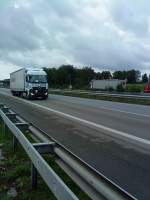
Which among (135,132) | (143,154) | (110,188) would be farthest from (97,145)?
(110,188)

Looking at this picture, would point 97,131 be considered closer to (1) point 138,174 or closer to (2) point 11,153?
(2) point 11,153

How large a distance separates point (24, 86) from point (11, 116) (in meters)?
31.4

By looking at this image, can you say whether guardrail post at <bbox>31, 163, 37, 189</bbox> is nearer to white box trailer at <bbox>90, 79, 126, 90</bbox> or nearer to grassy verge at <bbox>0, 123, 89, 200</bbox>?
grassy verge at <bbox>0, 123, 89, 200</bbox>

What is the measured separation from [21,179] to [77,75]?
150 meters

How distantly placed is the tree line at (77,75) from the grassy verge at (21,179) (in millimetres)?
126616

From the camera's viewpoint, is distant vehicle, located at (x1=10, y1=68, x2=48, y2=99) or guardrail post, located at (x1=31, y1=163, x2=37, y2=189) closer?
guardrail post, located at (x1=31, y1=163, x2=37, y2=189)

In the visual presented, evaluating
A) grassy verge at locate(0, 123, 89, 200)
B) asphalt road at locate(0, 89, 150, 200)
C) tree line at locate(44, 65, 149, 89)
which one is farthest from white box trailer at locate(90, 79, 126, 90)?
grassy verge at locate(0, 123, 89, 200)

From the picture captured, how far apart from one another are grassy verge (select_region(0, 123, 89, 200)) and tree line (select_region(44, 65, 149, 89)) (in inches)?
4985

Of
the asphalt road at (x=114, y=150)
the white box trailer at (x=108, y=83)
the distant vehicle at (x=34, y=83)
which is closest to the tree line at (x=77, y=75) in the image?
the white box trailer at (x=108, y=83)

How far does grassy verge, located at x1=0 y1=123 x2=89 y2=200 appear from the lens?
233 inches

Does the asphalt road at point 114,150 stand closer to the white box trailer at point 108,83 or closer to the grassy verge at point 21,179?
the grassy verge at point 21,179

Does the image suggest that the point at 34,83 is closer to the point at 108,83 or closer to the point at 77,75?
the point at 108,83

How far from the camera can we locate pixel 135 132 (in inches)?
497

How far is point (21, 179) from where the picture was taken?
22.6 feet
